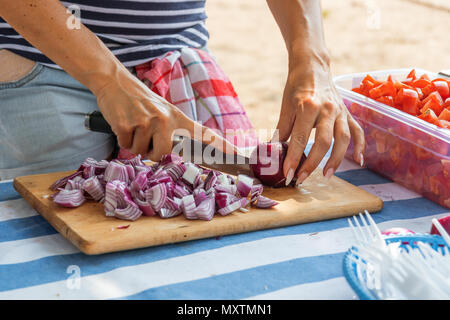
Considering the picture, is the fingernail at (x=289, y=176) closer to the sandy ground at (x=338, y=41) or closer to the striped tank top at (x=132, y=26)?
the striped tank top at (x=132, y=26)

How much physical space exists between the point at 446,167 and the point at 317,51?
50 cm

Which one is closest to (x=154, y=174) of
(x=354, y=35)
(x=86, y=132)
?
(x=86, y=132)

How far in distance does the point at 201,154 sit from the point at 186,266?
0.41 metres

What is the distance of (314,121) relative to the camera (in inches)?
57.6

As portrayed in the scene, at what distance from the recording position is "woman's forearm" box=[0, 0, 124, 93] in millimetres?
1282

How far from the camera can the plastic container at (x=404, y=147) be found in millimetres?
1375

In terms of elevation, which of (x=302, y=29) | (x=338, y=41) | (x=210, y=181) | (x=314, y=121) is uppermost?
(x=302, y=29)

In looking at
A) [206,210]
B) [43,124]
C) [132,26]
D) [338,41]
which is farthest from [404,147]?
[338,41]

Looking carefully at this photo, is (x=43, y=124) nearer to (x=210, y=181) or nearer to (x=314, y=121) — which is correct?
(x=210, y=181)

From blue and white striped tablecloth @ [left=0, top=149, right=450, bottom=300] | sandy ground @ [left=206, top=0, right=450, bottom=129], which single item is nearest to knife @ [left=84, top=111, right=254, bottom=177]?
blue and white striped tablecloth @ [left=0, top=149, right=450, bottom=300]

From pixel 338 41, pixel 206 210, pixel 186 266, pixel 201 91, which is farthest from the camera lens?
pixel 338 41

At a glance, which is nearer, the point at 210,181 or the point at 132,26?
the point at 210,181

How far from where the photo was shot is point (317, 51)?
5.25 feet
